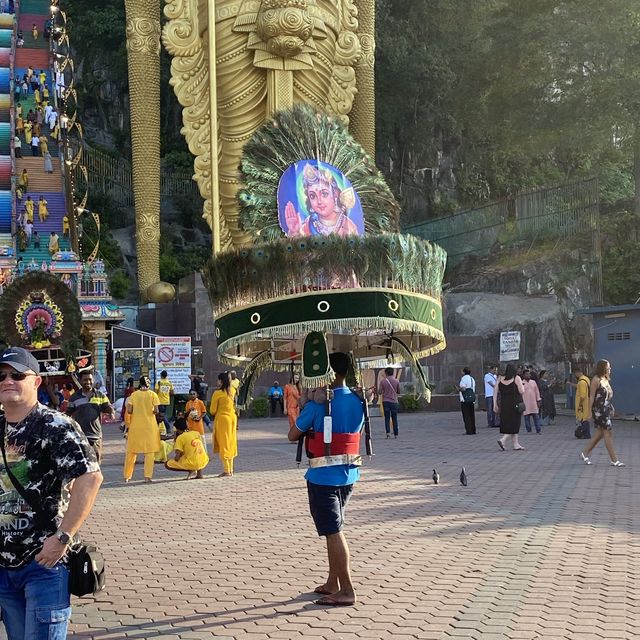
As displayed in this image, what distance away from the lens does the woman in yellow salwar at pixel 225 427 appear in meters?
14.0

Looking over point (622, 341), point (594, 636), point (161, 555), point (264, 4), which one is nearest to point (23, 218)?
point (264, 4)

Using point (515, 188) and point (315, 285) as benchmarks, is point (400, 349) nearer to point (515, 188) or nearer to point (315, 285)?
point (315, 285)

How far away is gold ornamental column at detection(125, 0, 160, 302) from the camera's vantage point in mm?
31156

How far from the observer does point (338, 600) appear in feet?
21.7

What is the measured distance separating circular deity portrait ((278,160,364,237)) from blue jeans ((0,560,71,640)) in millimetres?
4040

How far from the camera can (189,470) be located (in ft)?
44.7

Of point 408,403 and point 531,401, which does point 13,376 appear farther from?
point 408,403

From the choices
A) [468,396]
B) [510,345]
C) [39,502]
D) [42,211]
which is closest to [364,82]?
[510,345]

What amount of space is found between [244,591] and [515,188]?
39.0 metres

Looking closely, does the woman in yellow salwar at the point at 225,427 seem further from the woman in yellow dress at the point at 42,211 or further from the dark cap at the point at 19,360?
the woman in yellow dress at the point at 42,211

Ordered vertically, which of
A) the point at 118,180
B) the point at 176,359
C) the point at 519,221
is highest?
the point at 118,180

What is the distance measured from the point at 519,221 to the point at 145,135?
10677 mm

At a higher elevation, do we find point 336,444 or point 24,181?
point 24,181

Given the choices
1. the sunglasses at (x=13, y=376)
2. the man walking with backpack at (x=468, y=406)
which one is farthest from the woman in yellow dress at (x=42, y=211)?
the sunglasses at (x=13, y=376)
